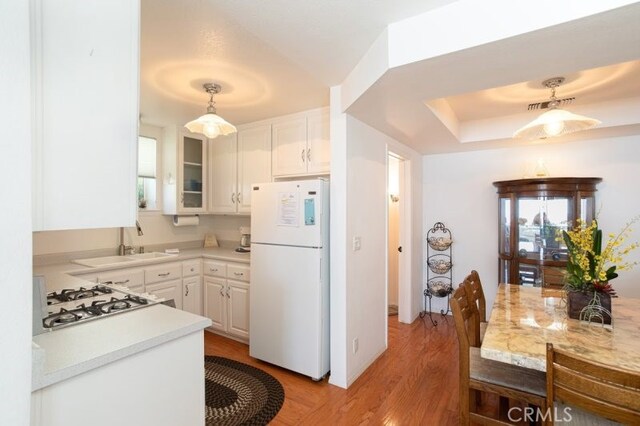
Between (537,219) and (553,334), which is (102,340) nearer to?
(553,334)

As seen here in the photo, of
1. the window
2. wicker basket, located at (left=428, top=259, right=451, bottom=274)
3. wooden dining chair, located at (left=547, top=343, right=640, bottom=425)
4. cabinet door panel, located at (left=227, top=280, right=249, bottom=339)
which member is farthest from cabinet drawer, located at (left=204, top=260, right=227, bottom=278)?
wooden dining chair, located at (left=547, top=343, right=640, bottom=425)

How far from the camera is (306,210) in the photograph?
2498 millimetres

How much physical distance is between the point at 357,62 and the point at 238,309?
2509 mm

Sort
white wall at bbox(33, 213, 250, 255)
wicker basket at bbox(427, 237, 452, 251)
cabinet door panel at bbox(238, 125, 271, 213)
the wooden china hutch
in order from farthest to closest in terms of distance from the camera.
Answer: wicker basket at bbox(427, 237, 452, 251)
cabinet door panel at bbox(238, 125, 271, 213)
the wooden china hutch
white wall at bbox(33, 213, 250, 255)

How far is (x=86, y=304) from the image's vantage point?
1.60 m

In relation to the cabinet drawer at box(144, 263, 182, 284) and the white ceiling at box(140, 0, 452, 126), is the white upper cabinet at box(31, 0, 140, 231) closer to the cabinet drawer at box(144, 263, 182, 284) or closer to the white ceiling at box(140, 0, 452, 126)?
the white ceiling at box(140, 0, 452, 126)

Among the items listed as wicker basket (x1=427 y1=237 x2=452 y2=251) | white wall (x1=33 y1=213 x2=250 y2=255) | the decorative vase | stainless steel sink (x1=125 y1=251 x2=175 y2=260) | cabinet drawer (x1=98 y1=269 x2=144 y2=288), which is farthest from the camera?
wicker basket (x1=427 y1=237 x2=452 y2=251)

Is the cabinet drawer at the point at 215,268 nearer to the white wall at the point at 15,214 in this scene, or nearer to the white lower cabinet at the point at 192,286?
the white lower cabinet at the point at 192,286

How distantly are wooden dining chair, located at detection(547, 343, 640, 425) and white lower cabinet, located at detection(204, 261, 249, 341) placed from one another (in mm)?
2540

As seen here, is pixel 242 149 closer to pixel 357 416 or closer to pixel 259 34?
pixel 259 34

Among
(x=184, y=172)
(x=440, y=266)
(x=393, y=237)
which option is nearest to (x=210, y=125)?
(x=184, y=172)

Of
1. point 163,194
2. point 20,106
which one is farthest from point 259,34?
point 163,194

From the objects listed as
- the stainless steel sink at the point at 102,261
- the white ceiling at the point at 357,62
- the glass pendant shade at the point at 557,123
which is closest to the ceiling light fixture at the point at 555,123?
the glass pendant shade at the point at 557,123

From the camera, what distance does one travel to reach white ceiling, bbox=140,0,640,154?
1473 mm
